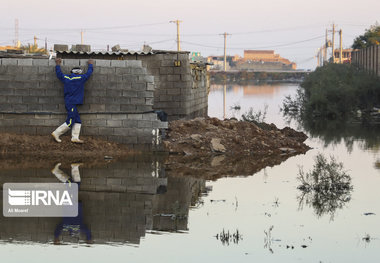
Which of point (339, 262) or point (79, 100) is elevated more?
point (79, 100)

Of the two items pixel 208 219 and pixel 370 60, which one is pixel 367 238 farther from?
pixel 370 60

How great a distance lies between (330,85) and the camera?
1532 inches

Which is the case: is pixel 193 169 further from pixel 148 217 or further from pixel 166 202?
pixel 148 217

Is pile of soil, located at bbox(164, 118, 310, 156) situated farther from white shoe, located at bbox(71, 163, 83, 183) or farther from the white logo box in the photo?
the white logo box

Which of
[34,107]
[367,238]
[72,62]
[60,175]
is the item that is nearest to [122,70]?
[72,62]

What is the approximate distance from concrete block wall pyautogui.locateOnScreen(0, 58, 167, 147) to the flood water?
75.6 inches

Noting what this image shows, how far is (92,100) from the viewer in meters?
17.7

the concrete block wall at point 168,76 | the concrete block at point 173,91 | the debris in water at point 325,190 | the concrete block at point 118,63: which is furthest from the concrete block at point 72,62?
the concrete block at point 173,91

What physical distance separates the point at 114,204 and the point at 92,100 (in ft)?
21.4

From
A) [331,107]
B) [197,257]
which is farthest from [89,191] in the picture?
[331,107]

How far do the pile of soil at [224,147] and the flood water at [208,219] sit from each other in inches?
33.9

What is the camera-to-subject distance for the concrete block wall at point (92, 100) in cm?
1761

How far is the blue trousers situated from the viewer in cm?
1723

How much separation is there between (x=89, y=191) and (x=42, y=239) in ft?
11.3
